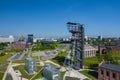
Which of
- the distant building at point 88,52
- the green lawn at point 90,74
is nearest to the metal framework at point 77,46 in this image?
the green lawn at point 90,74

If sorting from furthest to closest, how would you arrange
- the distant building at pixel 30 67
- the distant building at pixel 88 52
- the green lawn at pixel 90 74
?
the distant building at pixel 88 52 < the distant building at pixel 30 67 < the green lawn at pixel 90 74

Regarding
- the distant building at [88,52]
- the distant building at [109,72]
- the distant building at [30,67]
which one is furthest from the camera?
the distant building at [88,52]

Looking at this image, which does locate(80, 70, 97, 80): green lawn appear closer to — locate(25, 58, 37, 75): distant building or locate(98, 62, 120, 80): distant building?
locate(98, 62, 120, 80): distant building

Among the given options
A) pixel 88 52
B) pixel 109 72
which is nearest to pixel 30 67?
pixel 109 72

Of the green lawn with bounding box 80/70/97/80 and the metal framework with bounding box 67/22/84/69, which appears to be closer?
the green lawn with bounding box 80/70/97/80

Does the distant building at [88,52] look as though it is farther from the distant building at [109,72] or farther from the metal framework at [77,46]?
the distant building at [109,72]

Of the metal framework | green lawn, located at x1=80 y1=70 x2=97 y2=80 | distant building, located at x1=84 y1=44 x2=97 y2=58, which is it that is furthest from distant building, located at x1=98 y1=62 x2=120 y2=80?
distant building, located at x1=84 y1=44 x2=97 y2=58

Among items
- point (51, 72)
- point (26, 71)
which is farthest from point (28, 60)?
point (51, 72)
